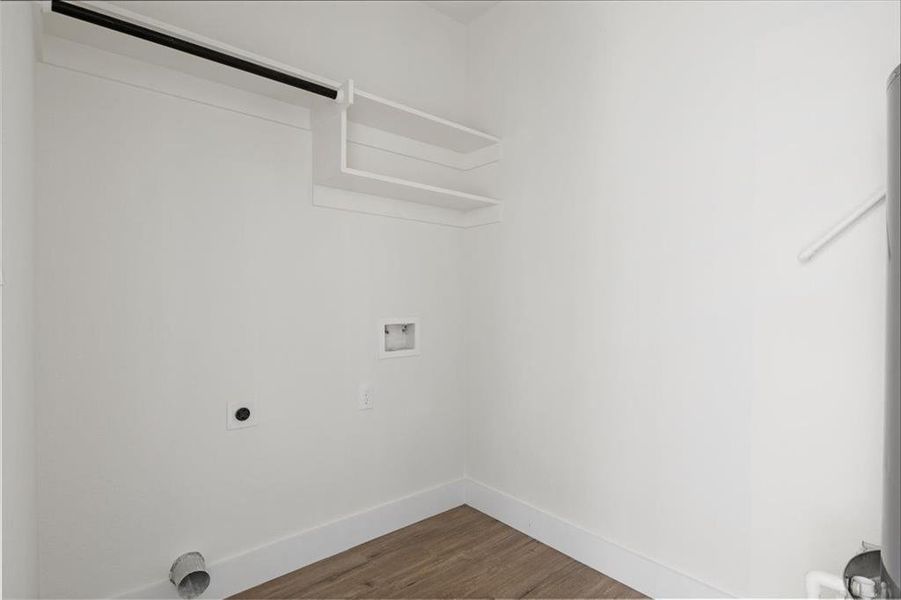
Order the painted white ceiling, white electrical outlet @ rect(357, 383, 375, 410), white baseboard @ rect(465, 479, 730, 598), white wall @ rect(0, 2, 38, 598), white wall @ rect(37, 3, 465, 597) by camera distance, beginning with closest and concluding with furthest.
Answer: white wall @ rect(0, 2, 38, 598)
white wall @ rect(37, 3, 465, 597)
white baseboard @ rect(465, 479, 730, 598)
white electrical outlet @ rect(357, 383, 375, 410)
the painted white ceiling

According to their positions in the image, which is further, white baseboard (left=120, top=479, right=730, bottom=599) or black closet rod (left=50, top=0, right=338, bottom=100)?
white baseboard (left=120, top=479, right=730, bottom=599)

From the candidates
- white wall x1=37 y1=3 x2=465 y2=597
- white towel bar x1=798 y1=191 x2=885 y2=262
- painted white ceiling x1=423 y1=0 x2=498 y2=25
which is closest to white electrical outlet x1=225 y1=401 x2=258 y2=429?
white wall x1=37 y1=3 x2=465 y2=597

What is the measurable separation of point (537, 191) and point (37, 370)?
1808 millimetres

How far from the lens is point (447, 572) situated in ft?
5.99

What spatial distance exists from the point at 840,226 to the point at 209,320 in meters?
1.89

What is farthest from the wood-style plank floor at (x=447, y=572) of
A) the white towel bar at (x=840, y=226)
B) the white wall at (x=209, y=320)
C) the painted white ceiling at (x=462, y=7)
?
the painted white ceiling at (x=462, y=7)

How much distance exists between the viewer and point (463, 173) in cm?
244

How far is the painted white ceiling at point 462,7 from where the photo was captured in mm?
2265

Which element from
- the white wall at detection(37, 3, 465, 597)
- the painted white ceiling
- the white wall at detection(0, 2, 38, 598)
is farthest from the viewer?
the painted white ceiling

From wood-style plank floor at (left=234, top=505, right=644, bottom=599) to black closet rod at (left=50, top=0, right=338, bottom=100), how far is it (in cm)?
174

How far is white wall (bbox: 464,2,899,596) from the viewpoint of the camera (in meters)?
1.29

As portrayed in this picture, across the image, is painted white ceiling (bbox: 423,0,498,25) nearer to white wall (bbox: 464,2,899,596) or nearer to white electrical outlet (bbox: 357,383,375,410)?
white wall (bbox: 464,2,899,596)

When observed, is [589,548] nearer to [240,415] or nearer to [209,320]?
[240,415]

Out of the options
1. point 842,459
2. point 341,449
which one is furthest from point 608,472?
point 341,449
